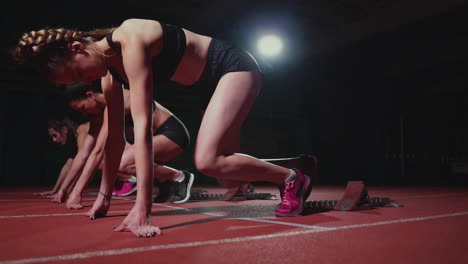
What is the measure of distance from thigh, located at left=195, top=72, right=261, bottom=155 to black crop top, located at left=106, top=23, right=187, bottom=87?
0.93 feet

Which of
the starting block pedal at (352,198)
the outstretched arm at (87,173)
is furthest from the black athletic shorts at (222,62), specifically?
the starting block pedal at (352,198)

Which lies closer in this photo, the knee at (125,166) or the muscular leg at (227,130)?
the muscular leg at (227,130)

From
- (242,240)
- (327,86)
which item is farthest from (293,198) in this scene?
(327,86)

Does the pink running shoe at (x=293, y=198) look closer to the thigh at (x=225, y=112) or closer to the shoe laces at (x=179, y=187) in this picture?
the thigh at (x=225, y=112)

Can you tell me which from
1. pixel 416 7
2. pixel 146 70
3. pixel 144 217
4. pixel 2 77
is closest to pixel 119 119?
pixel 146 70

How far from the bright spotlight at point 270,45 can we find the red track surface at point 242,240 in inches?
251

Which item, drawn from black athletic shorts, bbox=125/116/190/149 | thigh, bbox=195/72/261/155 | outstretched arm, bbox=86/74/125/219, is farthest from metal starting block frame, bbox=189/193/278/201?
thigh, bbox=195/72/261/155

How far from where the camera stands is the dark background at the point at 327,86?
285 inches

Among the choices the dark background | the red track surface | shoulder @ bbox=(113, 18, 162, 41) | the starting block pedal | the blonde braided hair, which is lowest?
the red track surface

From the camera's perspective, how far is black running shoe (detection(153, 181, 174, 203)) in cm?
376

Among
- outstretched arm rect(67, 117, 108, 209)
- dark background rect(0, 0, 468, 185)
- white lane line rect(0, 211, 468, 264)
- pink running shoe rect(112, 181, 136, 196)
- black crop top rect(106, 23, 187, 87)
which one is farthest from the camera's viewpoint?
dark background rect(0, 0, 468, 185)

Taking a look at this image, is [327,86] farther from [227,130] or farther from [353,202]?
[227,130]

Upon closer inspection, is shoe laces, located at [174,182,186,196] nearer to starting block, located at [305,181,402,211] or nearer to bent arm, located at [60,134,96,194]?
bent arm, located at [60,134,96,194]

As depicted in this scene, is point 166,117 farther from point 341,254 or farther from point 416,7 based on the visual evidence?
point 416,7
